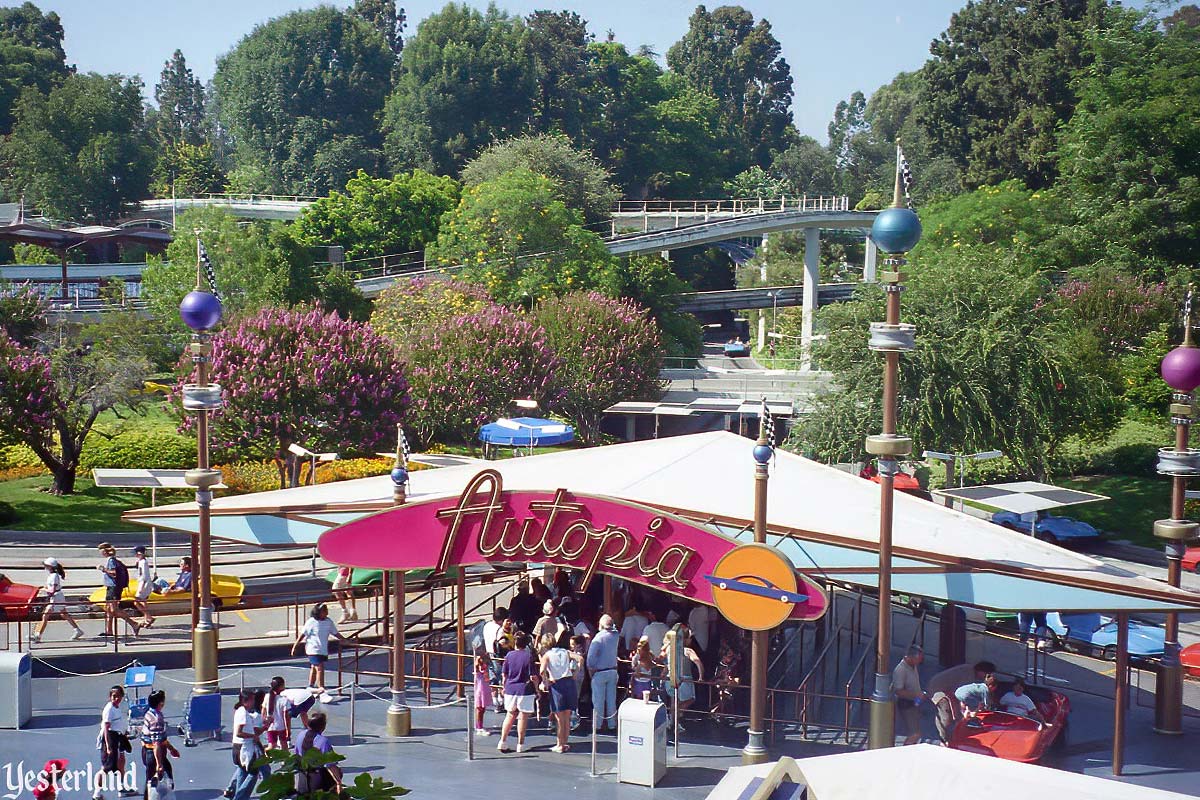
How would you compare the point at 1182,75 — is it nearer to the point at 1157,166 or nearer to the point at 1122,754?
the point at 1157,166

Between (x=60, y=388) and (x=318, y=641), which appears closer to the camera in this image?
(x=318, y=641)

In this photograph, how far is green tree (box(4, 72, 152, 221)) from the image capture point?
3802 inches

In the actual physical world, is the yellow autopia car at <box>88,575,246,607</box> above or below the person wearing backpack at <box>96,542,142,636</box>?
below

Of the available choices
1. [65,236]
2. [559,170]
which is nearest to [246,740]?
[65,236]

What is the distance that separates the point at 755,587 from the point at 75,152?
96.3 meters

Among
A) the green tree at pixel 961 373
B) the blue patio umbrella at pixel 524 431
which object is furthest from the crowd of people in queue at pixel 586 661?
the green tree at pixel 961 373

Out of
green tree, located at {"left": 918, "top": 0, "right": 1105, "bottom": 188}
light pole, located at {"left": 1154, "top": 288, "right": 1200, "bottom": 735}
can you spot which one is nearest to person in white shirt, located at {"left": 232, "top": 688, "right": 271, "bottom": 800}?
light pole, located at {"left": 1154, "top": 288, "right": 1200, "bottom": 735}

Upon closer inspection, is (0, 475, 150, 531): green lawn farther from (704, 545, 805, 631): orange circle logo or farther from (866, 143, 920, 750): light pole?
(866, 143, 920, 750): light pole

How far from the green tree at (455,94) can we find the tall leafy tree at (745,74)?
36.0m

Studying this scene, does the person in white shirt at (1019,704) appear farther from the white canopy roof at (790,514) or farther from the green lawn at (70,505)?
the green lawn at (70,505)

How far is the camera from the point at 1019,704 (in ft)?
54.6

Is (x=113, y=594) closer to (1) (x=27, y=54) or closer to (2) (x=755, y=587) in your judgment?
(2) (x=755, y=587)

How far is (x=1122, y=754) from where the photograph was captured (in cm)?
1631

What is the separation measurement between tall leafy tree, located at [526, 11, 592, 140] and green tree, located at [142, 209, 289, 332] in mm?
56715
